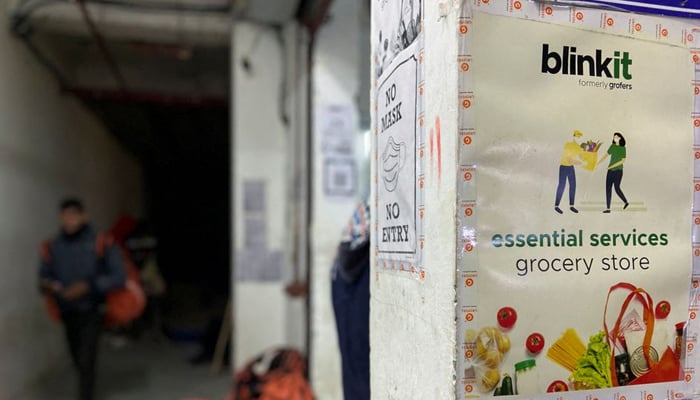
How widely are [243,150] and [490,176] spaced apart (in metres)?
3.15

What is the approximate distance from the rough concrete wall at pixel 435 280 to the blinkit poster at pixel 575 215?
3 cm

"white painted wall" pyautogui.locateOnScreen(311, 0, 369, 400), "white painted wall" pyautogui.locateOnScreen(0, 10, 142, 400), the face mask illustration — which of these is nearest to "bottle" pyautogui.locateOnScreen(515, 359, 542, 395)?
the face mask illustration

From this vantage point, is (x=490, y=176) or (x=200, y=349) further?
(x=200, y=349)

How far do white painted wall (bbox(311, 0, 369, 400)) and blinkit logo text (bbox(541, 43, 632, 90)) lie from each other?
2.37 metres

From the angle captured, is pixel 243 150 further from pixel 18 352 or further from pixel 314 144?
pixel 18 352

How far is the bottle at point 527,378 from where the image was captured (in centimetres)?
80

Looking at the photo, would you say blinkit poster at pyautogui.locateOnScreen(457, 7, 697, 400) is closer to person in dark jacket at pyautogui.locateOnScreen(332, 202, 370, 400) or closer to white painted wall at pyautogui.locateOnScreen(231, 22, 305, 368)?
person in dark jacket at pyautogui.locateOnScreen(332, 202, 370, 400)

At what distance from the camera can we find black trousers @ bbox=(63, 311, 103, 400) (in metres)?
3.36

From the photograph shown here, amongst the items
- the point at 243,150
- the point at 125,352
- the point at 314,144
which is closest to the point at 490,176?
the point at 314,144

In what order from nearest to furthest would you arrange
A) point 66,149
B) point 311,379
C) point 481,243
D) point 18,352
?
1. point 481,243
2. point 311,379
3. point 18,352
4. point 66,149

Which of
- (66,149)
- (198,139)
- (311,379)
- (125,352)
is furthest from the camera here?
(198,139)

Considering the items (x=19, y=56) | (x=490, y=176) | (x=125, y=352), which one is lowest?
(x=125, y=352)

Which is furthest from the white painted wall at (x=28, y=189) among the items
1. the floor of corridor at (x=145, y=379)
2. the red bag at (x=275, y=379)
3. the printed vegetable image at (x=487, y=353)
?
the printed vegetable image at (x=487, y=353)

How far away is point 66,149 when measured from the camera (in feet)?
15.8
